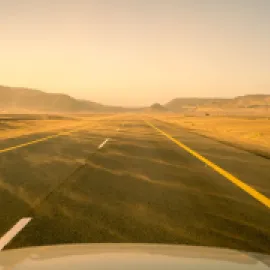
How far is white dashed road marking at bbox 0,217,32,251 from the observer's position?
409 centimetres

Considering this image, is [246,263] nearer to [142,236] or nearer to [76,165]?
[142,236]

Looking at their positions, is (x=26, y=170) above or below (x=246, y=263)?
below

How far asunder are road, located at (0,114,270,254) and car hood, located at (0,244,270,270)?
1.04m

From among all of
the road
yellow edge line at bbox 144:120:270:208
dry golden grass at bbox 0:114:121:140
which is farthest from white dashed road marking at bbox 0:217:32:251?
dry golden grass at bbox 0:114:121:140

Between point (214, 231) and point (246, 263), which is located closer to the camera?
point (246, 263)

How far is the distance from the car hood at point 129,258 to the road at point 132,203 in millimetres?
1044

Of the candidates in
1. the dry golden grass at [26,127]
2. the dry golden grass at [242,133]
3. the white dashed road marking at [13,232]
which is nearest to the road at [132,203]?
the white dashed road marking at [13,232]

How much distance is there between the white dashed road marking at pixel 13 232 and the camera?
4090mm

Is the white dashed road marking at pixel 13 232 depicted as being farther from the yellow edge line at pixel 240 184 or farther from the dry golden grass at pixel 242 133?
the dry golden grass at pixel 242 133

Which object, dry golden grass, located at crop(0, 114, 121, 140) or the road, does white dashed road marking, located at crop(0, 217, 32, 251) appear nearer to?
the road

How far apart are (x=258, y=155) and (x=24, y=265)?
12.1 metres

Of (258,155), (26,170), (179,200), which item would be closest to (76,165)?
(26,170)

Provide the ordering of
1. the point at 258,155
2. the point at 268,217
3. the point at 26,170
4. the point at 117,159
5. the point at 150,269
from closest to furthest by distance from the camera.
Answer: the point at 150,269 → the point at 268,217 → the point at 26,170 → the point at 117,159 → the point at 258,155

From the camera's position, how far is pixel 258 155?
529 inches
